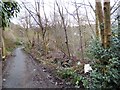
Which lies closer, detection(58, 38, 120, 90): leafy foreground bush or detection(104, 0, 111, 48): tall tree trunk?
detection(58, 38, 120, 90): leafy foreground bush

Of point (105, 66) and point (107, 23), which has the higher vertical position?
point (107, 23)

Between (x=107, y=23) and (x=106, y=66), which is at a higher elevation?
(x=107, y=23)

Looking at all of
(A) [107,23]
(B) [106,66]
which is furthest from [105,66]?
(A) [107,23]

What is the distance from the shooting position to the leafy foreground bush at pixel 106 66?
7.72 ft

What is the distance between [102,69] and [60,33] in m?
5.01

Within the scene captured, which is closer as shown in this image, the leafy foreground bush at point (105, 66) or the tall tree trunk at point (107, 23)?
the leafy foreground bush at point (105, 66)

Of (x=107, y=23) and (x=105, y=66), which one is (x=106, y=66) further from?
(x=107, y=23)

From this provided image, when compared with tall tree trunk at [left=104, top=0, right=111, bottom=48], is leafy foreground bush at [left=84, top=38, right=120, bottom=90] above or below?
below

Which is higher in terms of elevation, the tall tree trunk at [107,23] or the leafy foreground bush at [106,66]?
the tall tree trunk at [107,23]

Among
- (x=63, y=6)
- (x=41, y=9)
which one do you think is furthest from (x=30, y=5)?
(x=63, y=6)

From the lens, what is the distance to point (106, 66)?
2.42 metres

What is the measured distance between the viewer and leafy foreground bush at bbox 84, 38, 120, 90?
2.35 m

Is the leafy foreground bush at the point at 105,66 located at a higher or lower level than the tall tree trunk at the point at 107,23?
lower

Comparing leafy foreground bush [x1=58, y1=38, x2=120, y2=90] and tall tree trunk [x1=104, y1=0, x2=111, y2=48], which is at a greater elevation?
tall tree trunk [x1=104, y1=0, x2=111, y2=48]
